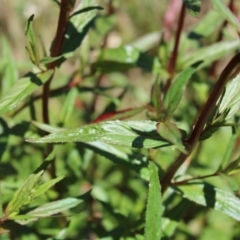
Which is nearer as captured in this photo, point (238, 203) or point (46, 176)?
point (238, 203)

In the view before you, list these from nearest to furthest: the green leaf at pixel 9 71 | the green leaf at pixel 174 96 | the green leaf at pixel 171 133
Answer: the green leaf at pixel 171 133 < the green leaf at pixel 174 96 < the green leaf at pixel 9 71

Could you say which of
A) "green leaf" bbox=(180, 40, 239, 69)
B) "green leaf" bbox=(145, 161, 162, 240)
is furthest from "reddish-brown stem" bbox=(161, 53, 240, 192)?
"green leaf" bbox=(180, 40, 239, 69)

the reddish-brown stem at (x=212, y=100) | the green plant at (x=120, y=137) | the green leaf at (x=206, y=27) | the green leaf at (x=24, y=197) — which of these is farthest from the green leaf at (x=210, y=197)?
the green leaf at (x=206, y=27)

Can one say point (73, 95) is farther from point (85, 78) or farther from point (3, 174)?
point (3, 174)

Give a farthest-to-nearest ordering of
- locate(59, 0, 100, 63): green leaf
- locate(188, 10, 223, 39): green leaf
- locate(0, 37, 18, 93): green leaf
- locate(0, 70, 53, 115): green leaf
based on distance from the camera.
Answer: locate(188, 10, 223, 39): green leaf, locate(0, 37, 18, 93): green leaf, locate(59, 0, 100, 63): green leaf, locate(0, 70, 53, 115): green leaf

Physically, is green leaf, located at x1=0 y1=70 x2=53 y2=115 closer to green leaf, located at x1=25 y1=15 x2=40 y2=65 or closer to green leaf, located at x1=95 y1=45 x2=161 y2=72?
green leaf, located at x1=25 y1=15 x2=40 y2=65

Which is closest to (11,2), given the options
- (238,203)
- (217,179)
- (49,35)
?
(49,35)

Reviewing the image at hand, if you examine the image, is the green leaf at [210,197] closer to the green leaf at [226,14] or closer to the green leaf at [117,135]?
the green leaf at [117,135]
